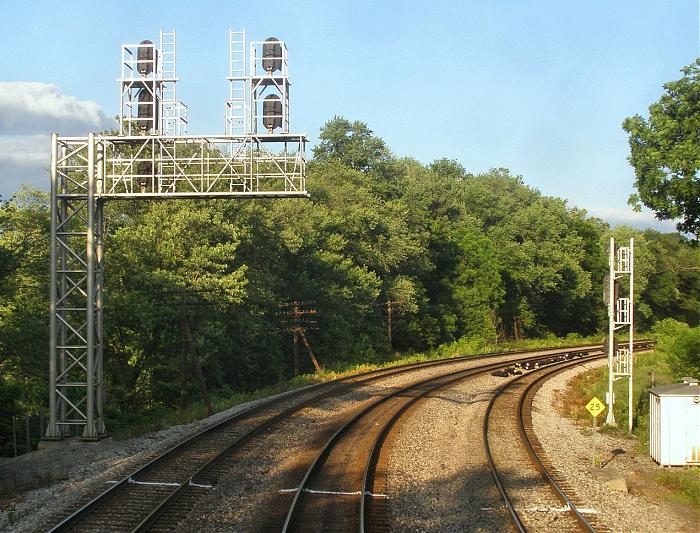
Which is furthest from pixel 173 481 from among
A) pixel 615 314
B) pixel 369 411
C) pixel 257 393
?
pixel 615 314

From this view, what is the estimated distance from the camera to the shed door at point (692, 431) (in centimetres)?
1675

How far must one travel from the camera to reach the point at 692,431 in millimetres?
16797

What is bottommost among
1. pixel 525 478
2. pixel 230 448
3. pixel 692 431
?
pixel 525 478

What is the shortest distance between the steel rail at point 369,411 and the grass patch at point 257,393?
4.59m

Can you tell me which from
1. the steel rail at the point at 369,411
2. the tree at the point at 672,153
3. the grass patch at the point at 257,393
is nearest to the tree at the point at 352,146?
the grass patch at the point at 257,393

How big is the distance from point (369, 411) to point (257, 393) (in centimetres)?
684

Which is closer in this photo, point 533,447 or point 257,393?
point 533,447

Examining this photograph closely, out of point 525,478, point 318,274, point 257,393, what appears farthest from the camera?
point 318,274

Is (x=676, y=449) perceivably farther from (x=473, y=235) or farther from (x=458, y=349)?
(x=473, y=235)

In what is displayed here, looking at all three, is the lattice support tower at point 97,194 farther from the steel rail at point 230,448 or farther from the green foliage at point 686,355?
the green foliage at point 686,355

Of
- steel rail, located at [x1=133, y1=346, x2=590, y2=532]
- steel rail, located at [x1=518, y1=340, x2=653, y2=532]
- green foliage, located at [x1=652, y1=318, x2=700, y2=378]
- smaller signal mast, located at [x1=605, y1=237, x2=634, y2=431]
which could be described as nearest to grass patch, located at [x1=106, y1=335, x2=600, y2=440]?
steel rail, located at [x1=133, y1=346, x2=590, y2=532]

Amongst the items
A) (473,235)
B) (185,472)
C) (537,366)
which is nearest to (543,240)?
(473,235)

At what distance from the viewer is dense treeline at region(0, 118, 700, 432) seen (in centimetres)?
2878

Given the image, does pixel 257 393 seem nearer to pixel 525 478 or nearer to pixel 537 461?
pixel 537 461
